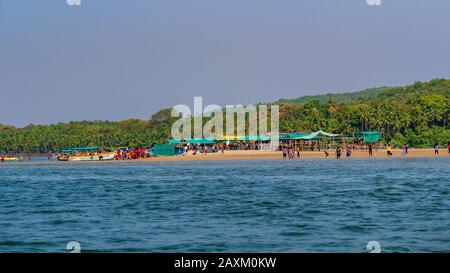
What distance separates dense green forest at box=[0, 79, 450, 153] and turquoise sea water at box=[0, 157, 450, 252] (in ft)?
245

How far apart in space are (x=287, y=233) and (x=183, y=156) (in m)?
74.5

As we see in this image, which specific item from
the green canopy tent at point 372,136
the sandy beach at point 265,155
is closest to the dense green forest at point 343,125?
the green canopy tent at point 372,136

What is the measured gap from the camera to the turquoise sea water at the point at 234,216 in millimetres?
17000

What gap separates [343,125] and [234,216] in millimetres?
97274

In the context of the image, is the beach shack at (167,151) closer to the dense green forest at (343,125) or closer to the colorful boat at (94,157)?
the colorful boat at (94,157)

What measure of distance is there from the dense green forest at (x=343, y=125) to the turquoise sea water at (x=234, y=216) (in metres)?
74.6

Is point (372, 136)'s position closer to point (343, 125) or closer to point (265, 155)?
point (343, 125)

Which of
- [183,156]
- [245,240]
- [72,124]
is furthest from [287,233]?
[72,124]

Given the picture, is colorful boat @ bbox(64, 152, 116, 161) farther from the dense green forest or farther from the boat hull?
the dense green forest

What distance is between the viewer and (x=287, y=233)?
18.7 meters

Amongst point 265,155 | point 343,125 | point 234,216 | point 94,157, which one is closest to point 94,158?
point 94,157

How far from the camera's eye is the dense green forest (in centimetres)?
11181

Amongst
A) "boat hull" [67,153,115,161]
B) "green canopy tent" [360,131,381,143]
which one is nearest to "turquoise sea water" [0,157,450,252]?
"boat hull" [67,153,115,161]
